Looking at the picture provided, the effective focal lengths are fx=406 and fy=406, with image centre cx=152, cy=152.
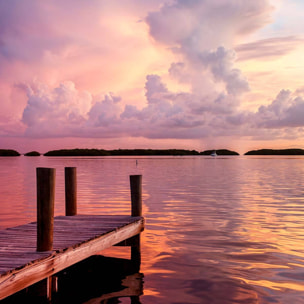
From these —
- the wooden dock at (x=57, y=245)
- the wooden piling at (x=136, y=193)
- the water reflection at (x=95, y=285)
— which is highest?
the wooden piling at (x=136, y=193)

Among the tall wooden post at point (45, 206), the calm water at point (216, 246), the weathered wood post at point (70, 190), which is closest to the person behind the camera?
the tall wooden post at point (45, 206)

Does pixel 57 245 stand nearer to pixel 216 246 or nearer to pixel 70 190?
pixel 70 190

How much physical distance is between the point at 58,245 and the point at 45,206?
973 millimetres

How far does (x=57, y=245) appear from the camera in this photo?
345 inches

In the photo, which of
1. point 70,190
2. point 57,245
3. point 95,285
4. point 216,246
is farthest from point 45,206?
point 216,246

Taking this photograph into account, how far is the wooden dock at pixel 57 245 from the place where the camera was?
273 inches

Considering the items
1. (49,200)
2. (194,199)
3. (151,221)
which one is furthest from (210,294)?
(194,199)

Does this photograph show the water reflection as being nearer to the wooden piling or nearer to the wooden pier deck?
the wooden pier deck

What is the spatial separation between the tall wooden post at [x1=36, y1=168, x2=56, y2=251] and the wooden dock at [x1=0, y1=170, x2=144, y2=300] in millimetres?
110

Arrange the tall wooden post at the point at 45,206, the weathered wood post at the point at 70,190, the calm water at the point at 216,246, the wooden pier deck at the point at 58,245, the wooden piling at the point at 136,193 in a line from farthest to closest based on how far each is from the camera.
A: the weathered wood post at the point at 70,190 → the wooden piling at the point at 136,193 → the calm water at the point at 216,246 → the tall wooden post at the point at 45,206 → the wooden pier deck at the point at 58,245

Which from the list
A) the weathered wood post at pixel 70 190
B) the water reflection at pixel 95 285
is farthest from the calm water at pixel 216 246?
the weathered wood post at pixel 70 190

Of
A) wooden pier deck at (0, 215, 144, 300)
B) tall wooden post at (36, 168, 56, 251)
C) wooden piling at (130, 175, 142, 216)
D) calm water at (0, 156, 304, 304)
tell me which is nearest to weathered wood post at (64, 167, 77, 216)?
wooden pier deck at (0, 215, 144, 300)

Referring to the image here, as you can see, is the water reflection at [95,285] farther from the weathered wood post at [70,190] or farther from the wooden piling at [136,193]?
the weathered wood post at [70,190]

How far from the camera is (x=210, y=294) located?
9.03 metres
